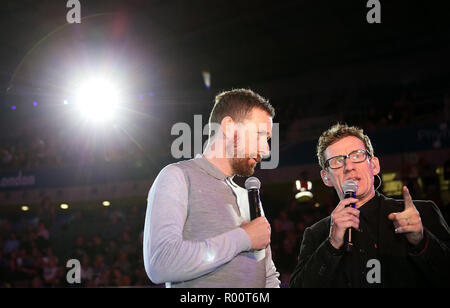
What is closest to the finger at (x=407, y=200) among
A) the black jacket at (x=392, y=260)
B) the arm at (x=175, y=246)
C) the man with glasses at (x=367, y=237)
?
the man with glasses at (x=367, y=237)

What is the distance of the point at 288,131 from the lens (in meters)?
10.5

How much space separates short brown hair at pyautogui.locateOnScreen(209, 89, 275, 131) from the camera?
1840 millimetres

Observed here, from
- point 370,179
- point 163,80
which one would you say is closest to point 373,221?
point 370,179

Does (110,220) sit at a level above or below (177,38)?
below

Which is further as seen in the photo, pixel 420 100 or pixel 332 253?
pixel 420 100

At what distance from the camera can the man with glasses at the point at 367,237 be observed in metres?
1.82

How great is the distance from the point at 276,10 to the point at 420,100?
3900mm

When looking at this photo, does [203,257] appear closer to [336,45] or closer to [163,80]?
[336,45]

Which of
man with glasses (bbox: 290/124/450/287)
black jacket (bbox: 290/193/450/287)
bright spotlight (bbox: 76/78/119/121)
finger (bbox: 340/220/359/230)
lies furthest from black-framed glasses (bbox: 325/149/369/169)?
bright spotlight (bbox: 76/78/119/121)

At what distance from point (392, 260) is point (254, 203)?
772mm

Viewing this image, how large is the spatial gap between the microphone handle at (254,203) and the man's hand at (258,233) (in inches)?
5.0

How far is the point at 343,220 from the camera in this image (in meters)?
1.79

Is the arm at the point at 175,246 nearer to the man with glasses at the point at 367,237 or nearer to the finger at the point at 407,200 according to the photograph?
the man with glasses at the point at 367,237

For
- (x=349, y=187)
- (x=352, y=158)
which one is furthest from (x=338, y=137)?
(x=349, y=187)
